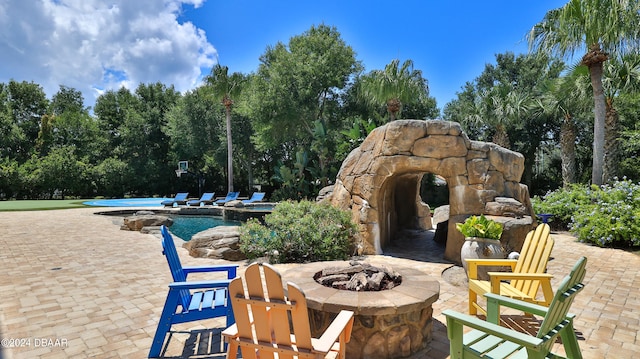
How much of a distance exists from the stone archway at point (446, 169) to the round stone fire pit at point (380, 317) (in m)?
4.03

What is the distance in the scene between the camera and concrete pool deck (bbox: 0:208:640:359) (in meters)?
3.22

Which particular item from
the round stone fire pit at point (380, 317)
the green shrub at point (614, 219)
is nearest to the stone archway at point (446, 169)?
the green shrub at point (614, 219)

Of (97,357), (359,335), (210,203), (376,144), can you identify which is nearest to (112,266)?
(97,357)

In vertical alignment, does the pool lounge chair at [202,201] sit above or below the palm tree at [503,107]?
below

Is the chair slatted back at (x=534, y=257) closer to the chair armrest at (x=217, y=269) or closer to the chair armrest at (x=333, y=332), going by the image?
the chair armrest at (x=333, y=332)

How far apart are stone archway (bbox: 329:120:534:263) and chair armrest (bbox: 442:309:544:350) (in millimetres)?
4744

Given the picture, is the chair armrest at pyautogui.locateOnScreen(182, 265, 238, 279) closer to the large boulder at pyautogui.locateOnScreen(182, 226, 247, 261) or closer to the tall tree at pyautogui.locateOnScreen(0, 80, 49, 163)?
the large boulder at pyautogui.locateOnScreen(182, 226, 247, 261)

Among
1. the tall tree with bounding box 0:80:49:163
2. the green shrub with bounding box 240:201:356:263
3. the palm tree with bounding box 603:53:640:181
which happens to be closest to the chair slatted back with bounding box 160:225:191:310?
the green shrub with bounding box 240:201:356:263

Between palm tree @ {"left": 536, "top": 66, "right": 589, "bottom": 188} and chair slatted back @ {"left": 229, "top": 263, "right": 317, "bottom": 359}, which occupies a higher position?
palm tree @ {"left": 536, "top": 66, "right": 589, "bottom": 188}

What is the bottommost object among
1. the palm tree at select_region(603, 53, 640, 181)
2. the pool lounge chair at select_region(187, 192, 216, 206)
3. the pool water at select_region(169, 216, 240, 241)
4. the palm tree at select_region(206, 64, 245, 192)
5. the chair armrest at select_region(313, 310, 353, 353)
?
the pool water at select_region(169, 216, 240, 241)

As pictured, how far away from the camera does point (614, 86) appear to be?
12.1m

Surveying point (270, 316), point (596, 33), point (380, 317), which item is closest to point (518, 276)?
point (380, 317)

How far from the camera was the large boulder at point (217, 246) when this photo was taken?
724 centimetres

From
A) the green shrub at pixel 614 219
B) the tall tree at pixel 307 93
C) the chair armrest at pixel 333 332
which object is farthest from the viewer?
the tall tree at pixel 307 93
